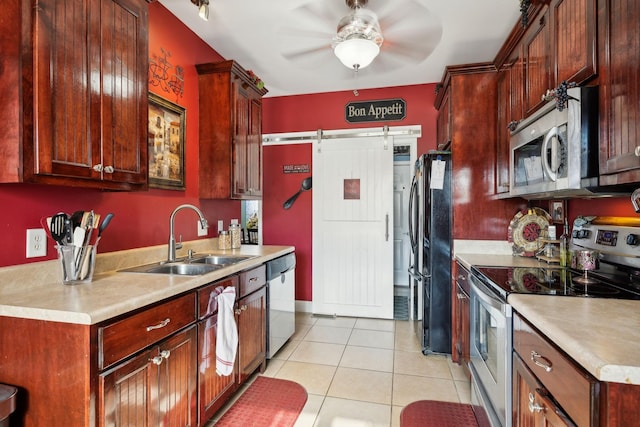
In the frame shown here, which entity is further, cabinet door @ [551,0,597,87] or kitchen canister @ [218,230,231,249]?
kitchen canister @ [218,230,231,249]

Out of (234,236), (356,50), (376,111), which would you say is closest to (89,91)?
(356,50)

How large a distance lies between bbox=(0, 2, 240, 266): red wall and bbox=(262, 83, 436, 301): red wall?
2.66 feet

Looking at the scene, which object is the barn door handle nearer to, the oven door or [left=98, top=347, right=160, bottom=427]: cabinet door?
the oven door

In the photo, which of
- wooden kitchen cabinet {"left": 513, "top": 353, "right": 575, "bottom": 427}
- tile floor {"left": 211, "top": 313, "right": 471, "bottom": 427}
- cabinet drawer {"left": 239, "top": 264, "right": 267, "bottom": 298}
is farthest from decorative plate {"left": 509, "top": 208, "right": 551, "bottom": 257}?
cabinet drawer {"left": 239, "top": 264, "right": 267, "bottom": 298}

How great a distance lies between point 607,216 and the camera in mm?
1812

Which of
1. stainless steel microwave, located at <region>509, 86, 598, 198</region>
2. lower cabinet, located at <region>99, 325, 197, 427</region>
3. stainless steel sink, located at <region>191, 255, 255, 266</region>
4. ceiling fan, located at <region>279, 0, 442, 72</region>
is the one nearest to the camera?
lower cabinet, located at <region>99, 325, 197, 427</region>

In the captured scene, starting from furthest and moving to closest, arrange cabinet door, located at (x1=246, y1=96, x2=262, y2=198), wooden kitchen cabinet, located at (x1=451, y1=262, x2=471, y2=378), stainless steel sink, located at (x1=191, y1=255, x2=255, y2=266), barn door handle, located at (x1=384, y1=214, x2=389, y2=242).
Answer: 1. barn door handle, located at (x1=384, y1=214, x2=389, y2=242)
2. cabinet door, located at (x1=246, y1=96, x2=262, y2=198)
3. stainless steel sink, located at (x1=191, y1=255, x2=255, y2=266)
4. wooden kitchen cabinet, located at (x1=451, y1=262, x2=471, y2=378)

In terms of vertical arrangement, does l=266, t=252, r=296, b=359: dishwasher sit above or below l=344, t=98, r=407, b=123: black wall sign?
below

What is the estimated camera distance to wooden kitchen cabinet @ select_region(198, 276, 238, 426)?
1718 millimetres

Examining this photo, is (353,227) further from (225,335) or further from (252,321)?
(225,335)

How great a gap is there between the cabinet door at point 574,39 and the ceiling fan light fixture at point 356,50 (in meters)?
0.98

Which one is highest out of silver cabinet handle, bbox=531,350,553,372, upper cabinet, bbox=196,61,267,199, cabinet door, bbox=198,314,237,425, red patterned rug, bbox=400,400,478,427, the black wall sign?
the black wall sign

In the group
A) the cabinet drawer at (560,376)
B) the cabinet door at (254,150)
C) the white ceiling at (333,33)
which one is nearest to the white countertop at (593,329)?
the cabinet drawer at (560,376)

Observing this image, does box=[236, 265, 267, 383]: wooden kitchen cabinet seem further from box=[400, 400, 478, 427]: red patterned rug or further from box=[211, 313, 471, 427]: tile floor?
box=[400, 400, 478, 427]: red patterned rug
